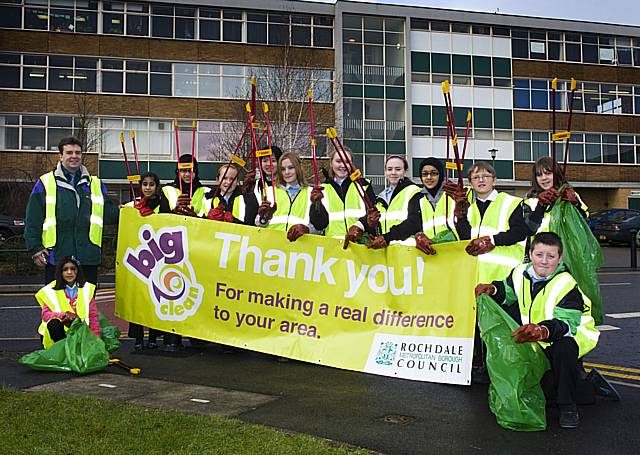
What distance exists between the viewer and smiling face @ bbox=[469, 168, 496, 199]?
613 cm

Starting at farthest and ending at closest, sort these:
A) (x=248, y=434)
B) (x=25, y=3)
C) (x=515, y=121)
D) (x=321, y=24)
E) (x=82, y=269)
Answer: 1. (x=515, y=121)
2. (x=321, y=24)
3. (x=25, y=3)
4. (x=82, y=269)
5. (x=248, y=434)

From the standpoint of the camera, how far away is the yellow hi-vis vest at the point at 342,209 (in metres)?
6.97

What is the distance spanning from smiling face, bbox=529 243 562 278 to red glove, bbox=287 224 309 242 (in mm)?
2308

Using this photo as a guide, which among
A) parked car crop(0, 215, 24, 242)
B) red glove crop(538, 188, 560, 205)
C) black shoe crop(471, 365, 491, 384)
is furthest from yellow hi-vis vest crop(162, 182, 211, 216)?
parked car crop(0, 215, 24, 242)

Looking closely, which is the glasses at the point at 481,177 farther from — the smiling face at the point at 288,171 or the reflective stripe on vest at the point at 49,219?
the reflective stripe on vest at the point at 49,219

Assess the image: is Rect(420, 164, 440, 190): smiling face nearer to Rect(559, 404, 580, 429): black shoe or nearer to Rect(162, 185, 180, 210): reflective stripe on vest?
Rect(559, 404, 580, 429): black shoe

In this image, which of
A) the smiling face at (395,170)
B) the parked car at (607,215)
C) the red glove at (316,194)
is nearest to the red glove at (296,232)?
the red glove at (316,194)

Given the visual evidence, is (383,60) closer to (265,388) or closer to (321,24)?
(321,24)

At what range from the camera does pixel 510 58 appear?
40.7m

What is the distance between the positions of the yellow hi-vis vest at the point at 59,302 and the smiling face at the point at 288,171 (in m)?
2.25

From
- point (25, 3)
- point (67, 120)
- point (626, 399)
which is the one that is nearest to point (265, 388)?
point (626, 399)

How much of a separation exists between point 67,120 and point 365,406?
32551 millimetres

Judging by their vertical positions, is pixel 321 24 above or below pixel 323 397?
above

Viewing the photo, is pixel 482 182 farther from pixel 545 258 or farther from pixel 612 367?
pixel 612 367
